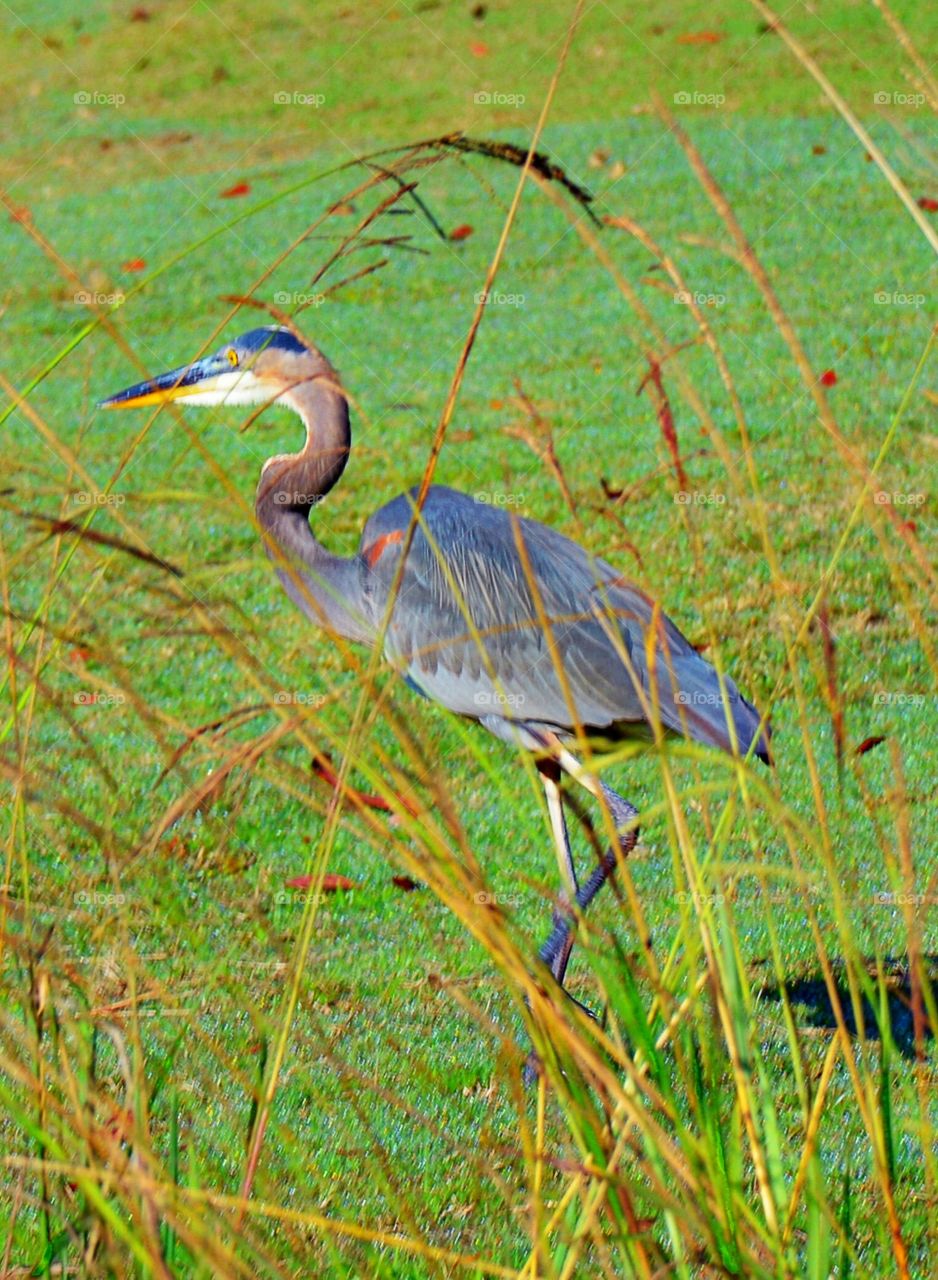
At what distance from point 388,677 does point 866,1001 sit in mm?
1830

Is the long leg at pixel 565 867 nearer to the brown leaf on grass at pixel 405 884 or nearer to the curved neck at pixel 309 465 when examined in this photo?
the brown leaf on grass at pixel 405 884

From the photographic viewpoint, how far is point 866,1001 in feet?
12.4

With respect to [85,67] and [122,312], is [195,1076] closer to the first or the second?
[122,312]

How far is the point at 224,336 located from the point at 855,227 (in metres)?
4.50

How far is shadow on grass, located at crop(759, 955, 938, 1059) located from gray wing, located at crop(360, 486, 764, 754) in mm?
682

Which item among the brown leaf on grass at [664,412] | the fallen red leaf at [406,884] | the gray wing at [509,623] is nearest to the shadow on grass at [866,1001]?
the gray wing at [509,623]

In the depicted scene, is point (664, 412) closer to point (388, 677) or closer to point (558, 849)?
point (388, 677)

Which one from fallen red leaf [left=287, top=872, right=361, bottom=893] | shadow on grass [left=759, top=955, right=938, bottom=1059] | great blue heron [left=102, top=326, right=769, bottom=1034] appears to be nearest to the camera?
shadow on grass [left=759, top=955, right=938, bottom=1059]

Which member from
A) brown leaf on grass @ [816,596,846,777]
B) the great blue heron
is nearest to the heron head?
the great blue heron

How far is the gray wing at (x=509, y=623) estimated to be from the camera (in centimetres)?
432

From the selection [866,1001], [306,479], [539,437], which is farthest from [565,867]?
[306,479]

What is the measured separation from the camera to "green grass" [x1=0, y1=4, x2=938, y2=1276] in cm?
188

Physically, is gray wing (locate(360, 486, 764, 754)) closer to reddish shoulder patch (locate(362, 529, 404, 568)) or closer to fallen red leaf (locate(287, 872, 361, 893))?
reddish shoulder patch (locate(362, 529, 404, 568))

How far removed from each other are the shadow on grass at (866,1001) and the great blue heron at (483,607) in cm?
55
